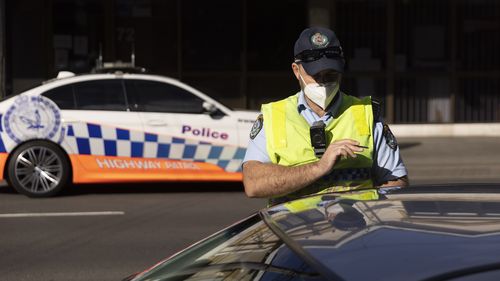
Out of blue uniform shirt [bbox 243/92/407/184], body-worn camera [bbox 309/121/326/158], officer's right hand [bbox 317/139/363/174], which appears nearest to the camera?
officer's right hand [bbox 317/139/363/174]

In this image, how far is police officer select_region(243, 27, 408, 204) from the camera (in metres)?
3.50

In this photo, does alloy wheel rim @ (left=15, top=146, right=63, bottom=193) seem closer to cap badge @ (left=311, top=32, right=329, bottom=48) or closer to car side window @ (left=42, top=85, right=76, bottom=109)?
car side window @ (left=42, top=85, right=76, bottom=109)

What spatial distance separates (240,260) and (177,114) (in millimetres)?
8584

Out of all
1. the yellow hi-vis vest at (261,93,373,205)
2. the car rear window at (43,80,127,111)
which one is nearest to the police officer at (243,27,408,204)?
the yellow hi-vis vest at (261,93,373,205)

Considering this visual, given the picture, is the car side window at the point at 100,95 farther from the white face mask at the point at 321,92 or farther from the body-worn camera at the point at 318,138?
the body-worn camera at the point at 318,138

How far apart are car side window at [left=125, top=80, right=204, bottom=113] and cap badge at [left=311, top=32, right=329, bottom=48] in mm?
7726

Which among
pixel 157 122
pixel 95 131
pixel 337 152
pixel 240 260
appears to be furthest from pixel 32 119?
pixel 240 260

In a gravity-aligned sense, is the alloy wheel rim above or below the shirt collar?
below

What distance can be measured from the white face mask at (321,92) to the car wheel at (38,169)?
25.1 feet

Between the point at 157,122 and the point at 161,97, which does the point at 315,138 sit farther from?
the point at 161,97

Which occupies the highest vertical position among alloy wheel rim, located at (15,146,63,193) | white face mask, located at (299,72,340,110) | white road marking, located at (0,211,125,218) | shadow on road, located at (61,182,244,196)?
white face mask, located at (299,72,340,110)

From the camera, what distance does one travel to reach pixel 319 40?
3576 millimetres

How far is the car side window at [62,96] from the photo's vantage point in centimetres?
1105

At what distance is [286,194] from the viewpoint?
3531 mm
